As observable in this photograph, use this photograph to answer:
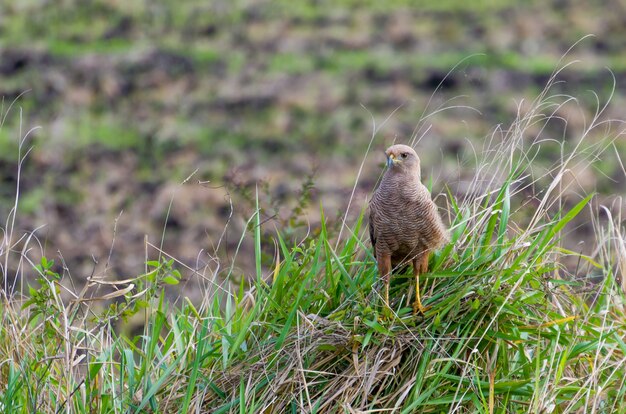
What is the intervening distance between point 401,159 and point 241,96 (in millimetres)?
8197

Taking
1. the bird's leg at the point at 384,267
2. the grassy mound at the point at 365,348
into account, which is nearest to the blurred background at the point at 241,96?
the grassy mound at the point at 365,348

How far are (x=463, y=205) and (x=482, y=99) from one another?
304 inches

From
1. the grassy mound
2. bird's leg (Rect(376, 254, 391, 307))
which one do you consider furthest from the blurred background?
bird's leg (Rect(376, 254, 391, 307))

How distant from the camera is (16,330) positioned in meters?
3.14

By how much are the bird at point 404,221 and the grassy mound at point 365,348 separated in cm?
6

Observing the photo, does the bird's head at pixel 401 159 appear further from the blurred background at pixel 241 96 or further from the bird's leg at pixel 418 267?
the blurred background at pixel 241 96

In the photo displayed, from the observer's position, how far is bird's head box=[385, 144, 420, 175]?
10.2 ft

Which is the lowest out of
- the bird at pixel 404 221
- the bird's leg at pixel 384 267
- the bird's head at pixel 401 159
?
the bird's leg at pixel 384 267

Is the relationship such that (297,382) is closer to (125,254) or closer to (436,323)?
(436,323)

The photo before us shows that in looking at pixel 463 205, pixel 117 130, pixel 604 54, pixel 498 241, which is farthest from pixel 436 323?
pixel 604 54

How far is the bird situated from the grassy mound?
0.19ft

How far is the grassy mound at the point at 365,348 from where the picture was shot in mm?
2918

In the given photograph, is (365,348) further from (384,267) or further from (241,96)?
(241,96)

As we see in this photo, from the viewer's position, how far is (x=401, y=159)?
10.2ft
